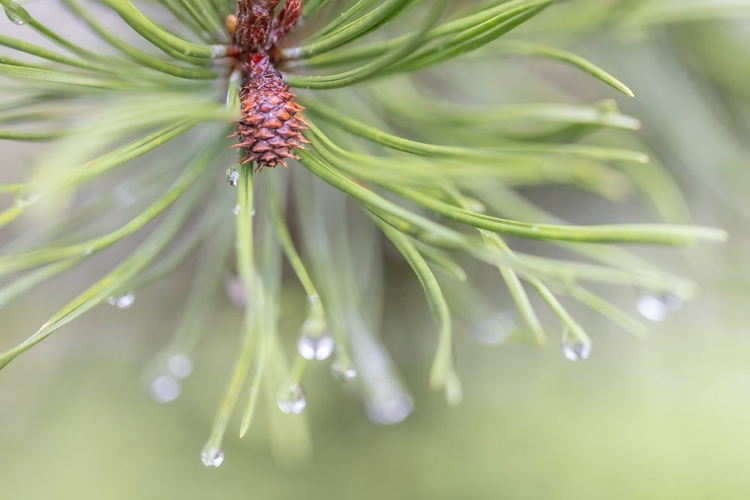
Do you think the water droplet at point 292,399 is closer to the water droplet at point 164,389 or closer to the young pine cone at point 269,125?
the young pine cone at point 269,125

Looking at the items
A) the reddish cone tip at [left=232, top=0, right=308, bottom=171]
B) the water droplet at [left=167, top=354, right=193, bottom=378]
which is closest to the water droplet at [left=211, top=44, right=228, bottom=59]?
the reddish cone tip at [left=232, top=0, right=308, bottom=171]

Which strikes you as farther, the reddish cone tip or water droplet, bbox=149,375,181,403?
water droplet, bbox=149,375,181,403

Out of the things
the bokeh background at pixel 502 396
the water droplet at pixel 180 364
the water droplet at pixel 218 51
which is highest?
the water droplet at pixel 218 51

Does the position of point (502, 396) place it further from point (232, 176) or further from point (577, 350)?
point (232, 176)

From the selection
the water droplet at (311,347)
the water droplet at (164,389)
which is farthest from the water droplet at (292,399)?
the water droplet at (164,389)

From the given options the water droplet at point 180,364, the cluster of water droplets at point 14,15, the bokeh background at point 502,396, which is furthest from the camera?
the bokeh background at point 502,396

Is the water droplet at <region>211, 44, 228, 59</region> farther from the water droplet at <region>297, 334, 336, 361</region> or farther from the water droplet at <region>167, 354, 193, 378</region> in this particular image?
the water droplet at <region>167, 354, 193, 378</region>

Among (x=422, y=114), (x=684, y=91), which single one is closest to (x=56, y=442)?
(x=422, y=114)
